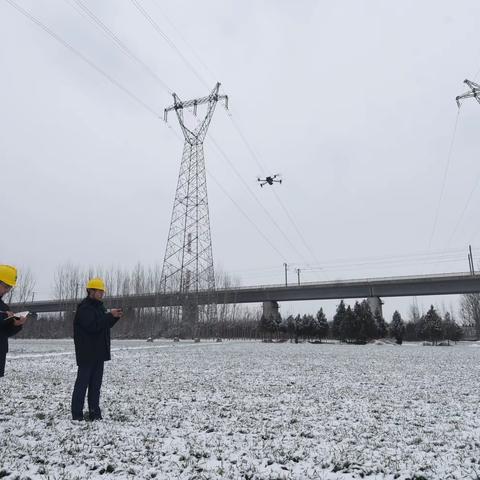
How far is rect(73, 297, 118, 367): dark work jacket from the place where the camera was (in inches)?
253

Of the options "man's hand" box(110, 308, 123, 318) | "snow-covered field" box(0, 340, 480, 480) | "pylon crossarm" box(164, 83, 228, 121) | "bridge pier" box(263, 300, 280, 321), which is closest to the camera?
"snow-covered field" box(0, 340, 480, 480)

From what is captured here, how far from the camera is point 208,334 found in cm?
4875

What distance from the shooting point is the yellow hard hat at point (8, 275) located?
5.29m

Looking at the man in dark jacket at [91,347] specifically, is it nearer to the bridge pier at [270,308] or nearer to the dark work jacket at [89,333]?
the dark work jacket at [89,333]

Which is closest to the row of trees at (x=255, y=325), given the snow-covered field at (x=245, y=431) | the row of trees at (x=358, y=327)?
the row of trees at (x=358, y=327)

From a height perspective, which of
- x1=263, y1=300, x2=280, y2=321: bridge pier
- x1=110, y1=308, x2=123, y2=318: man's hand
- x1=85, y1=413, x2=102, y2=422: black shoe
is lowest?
x1=85, y1=413, x2=102, y2=422: black shoe

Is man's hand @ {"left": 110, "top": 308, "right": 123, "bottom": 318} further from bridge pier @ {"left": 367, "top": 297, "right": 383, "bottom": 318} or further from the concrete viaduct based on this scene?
bridge pier @ {"left": 367, "top": 297, "right": 383, "bottom": 318}

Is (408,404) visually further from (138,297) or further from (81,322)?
(138,297)

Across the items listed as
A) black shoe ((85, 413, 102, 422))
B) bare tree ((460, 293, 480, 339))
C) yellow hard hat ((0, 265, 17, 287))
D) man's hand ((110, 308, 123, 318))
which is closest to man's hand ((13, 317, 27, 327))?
yellow hard hat ((0, 265, 17, 287))

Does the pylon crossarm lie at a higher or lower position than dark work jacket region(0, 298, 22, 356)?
higher

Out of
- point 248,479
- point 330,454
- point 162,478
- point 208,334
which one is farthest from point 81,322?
point 208,334

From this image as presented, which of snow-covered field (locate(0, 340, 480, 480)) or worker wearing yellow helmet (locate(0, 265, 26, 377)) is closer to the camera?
snow-covered field (locate(0, 340, 480, 480))

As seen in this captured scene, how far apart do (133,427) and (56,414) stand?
5.18 feet

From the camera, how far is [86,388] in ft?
21.0
